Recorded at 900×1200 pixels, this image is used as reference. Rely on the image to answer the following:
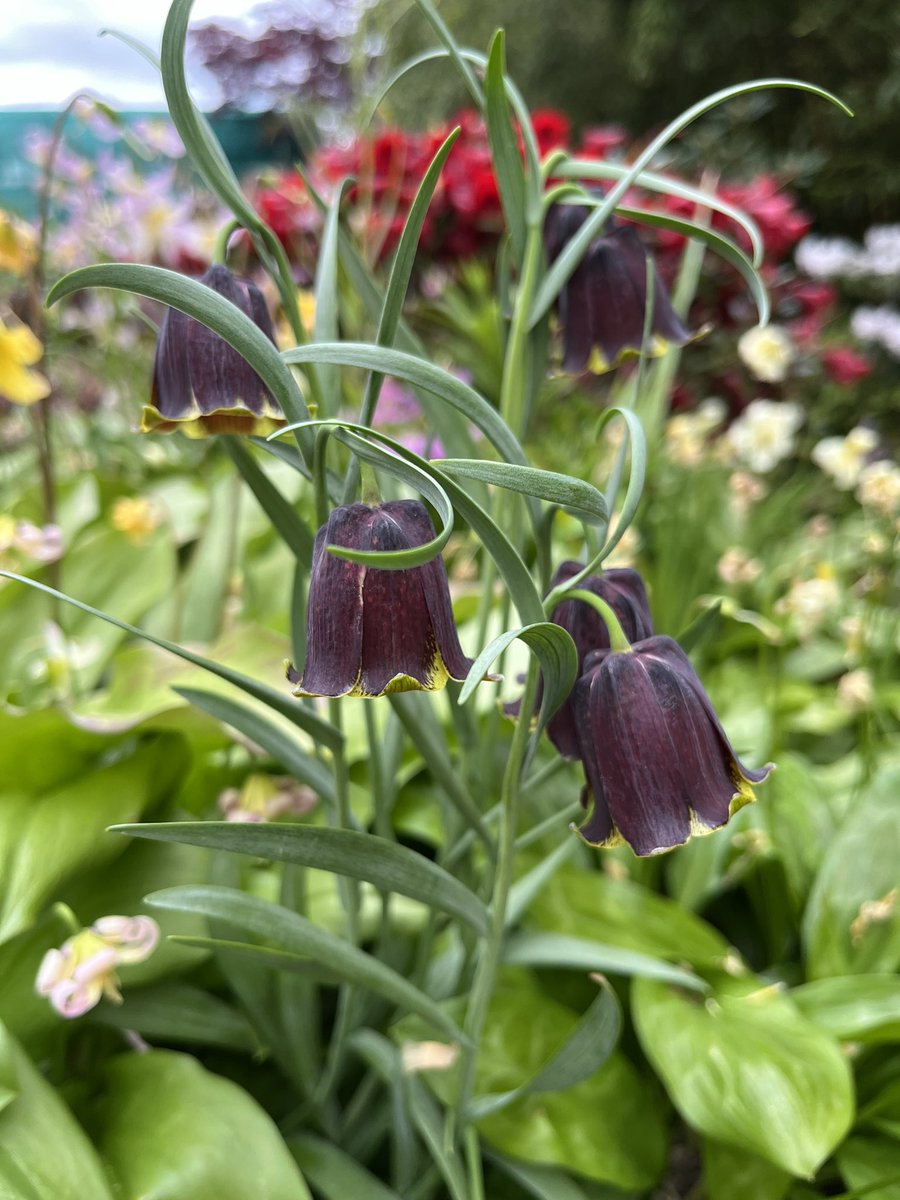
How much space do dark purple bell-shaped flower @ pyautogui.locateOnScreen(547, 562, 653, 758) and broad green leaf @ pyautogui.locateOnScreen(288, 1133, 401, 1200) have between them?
371 mm

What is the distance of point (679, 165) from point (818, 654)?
3230 millimetres

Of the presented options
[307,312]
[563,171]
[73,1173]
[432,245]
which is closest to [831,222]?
[432,245]

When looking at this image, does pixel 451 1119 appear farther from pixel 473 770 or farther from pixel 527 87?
pixel 527 87

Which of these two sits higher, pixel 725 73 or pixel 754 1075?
pixel 725 73

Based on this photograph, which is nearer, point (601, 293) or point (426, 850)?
Answer: point (601, 293)

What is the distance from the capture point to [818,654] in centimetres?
134

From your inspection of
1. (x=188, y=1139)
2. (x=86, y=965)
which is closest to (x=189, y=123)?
(x=86, y=965)

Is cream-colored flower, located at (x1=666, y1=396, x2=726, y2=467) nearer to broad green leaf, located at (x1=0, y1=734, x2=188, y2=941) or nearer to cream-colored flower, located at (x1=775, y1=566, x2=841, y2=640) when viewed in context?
cream-colored flower, located at (x1=775, y1=566, x2=841, y2=640)

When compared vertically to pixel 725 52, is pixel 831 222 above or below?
below

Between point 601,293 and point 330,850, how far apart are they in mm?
370

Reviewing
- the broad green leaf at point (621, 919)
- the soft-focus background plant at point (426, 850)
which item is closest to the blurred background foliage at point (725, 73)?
the soft-focus background plant at point (426, 850)

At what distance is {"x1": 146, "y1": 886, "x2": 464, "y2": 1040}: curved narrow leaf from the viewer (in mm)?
472

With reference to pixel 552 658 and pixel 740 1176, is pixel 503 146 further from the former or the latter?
pixel 740 1176

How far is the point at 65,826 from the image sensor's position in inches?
25.0
